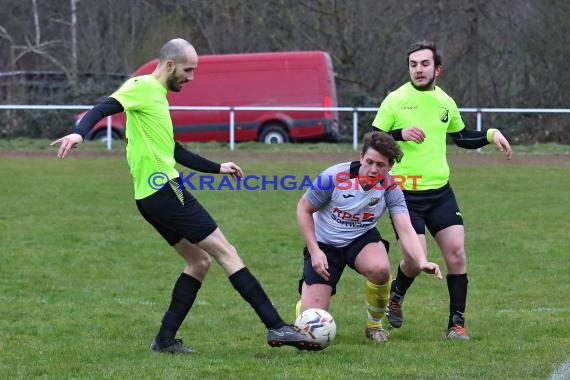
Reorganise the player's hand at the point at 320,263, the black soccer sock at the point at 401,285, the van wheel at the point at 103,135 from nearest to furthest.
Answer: the player's hand at the point at 320,263
the black soccer sock at the point at 401,285
the van wheel at the point at 103,135

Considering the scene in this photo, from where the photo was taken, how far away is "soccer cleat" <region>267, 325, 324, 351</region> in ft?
19.5

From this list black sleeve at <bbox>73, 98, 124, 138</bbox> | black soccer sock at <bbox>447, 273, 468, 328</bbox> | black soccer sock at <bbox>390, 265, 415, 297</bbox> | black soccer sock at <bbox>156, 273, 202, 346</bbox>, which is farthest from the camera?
black soccer sock at <bbox>390, 265, 415, 297</bbox>

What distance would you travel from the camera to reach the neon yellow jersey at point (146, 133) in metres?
5.99

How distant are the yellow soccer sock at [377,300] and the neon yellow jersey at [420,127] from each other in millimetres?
726

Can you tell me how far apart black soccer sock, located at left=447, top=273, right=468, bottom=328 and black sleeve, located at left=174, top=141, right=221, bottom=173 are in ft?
5.86

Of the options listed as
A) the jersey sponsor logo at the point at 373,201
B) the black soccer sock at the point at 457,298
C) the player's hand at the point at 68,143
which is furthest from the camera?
the black soccer sock at the point at 457,298

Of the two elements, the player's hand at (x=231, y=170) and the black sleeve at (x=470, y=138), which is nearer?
the player's hand at (x=231, y=170)

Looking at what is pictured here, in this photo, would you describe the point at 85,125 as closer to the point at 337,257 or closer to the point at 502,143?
the point at 337,257

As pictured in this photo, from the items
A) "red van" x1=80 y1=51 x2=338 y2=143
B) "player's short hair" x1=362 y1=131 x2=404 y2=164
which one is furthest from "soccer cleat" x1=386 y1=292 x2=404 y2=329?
"red van" x1=80 y1=51 x2=338 y2=143

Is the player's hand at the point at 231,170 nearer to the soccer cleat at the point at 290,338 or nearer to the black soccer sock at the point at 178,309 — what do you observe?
the black soccer sock at the point at 178,309

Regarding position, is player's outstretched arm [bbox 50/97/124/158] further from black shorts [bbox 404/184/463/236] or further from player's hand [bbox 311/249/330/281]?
black shorts [bbox 404/184/463/236]

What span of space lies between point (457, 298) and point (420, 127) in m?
1.11

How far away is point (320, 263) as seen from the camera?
615 cm

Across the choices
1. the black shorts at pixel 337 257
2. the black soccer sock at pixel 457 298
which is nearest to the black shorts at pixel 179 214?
the black shorts at pixel 337 257
